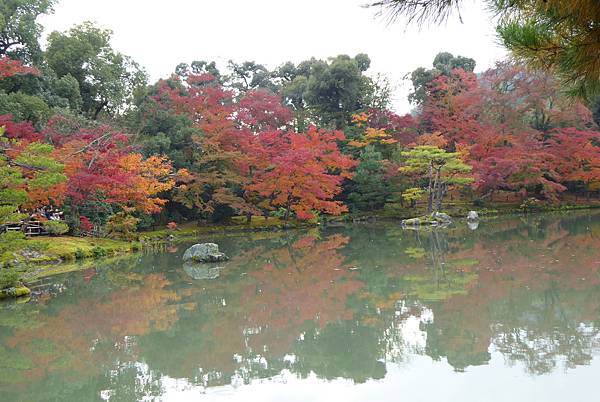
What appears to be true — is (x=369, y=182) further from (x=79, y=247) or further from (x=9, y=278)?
(x=9, y=278)

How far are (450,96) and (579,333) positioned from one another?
21.5 meters

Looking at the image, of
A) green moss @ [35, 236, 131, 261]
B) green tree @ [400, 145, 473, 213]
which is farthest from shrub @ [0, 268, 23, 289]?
green tree @ [400, 145, 473, 213]

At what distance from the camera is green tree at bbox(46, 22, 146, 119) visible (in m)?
20.5

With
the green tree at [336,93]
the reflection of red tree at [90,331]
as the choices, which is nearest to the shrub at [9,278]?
the reflection of red tree at [90,331]

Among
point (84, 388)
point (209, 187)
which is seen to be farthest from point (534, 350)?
point (209, 187)

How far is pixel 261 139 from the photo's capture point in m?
20.6

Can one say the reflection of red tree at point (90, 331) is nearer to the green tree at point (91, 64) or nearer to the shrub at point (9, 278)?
the shrub at point (9, 278)

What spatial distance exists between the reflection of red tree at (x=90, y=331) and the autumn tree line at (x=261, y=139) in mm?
5183

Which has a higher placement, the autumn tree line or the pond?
the autumn tree line

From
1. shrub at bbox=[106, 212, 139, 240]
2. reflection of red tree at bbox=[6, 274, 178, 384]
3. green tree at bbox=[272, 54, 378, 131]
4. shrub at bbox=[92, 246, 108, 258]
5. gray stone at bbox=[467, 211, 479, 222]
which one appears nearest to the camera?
reflection of red tree at bbox=[6, 274, 178, 384]

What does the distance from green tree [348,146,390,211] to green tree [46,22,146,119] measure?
390 inches

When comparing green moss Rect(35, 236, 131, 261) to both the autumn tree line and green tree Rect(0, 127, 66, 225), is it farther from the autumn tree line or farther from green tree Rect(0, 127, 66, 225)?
green tree Rect(0, 127, 66, 225)

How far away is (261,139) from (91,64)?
744 centimetres

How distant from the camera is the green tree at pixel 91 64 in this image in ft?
67.1
